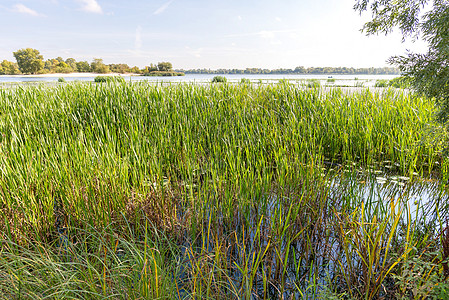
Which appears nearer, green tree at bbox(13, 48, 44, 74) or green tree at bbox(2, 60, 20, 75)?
green tree at bbox(13, 48, 44, 74)

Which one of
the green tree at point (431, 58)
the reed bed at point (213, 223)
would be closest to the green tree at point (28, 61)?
the reed bed at point (213, 223)

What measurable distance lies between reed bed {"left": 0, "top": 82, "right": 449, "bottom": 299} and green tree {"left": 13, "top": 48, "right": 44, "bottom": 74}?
69246 mm

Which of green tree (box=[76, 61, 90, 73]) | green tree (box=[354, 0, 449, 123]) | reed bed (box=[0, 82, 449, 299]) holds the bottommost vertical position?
reed bed (box=[0, 82, 449, 299])

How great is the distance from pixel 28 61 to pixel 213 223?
245ft

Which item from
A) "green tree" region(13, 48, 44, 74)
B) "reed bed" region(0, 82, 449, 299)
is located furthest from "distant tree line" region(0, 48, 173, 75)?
"reed bed" region(0, 82, 449, 299)

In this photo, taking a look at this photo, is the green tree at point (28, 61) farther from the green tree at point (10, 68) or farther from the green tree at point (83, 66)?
the green tree at point (83, 66)

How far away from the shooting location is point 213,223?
213cm

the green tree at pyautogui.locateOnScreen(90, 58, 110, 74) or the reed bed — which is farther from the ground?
the green tree at pyautogui.locateOnScreen(90, 58, 110, 74)

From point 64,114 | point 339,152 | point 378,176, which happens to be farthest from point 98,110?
point 378,176

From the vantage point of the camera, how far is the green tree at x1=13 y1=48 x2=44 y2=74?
5969 cm

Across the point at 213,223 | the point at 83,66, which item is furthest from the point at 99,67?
the point at 213,223

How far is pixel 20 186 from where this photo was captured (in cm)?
219

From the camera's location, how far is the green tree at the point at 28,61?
59688 millimetres

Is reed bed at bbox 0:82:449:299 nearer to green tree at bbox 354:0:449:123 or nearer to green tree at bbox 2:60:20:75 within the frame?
green tree at bbox 354:0:449:123
